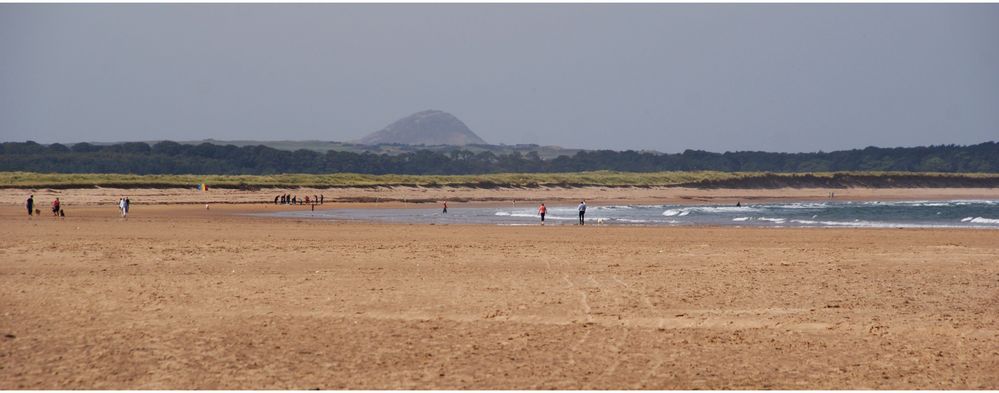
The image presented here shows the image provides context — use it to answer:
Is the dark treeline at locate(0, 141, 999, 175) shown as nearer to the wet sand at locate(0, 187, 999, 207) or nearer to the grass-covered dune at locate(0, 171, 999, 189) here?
the grass-covered dune at locate(0, 171, 999, 189)

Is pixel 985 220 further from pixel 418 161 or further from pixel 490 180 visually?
pixel 418 161

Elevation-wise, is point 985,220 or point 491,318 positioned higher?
point 491,318

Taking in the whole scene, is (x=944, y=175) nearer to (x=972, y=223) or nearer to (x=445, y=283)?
(x=972, y=223)

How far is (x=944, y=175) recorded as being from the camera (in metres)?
100

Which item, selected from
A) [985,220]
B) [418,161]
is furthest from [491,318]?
[418,161]

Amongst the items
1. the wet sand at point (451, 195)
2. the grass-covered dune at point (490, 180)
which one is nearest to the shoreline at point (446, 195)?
the wet sand at point (451, 195)

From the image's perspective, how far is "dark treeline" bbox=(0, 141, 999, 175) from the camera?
102 metres

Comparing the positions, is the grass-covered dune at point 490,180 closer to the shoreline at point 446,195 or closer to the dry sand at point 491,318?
the shoreline at point 446,195

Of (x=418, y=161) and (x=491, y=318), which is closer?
(x=491, y=318)

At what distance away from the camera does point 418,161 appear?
458ft

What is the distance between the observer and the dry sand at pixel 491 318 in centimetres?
762

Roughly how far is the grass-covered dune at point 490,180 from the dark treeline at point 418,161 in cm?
2701

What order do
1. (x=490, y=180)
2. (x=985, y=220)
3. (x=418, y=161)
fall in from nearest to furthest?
(x=985, y=220) < (x=490, y=180) < (x=418, y=161)

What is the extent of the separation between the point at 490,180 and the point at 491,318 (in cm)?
7210
